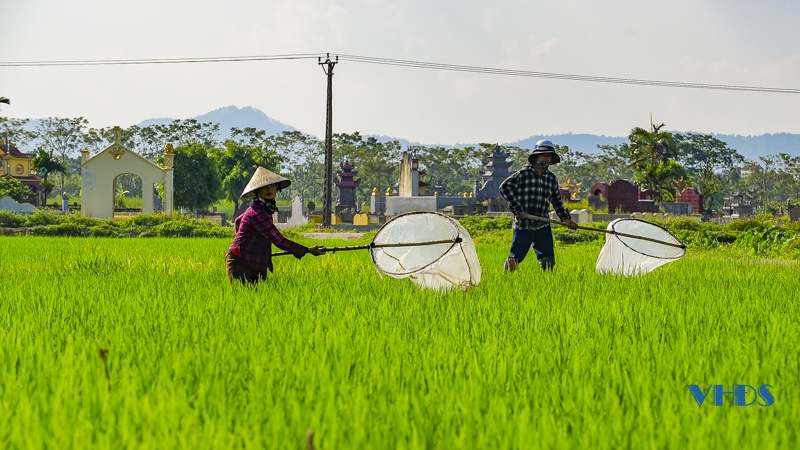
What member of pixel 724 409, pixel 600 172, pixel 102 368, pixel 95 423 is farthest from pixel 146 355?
pixel 600 172

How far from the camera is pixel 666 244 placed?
6.20 metres

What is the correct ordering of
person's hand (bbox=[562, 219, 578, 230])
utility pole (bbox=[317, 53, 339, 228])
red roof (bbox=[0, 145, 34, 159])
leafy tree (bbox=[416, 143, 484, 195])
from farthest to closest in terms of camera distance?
leafy tree (bbox=[416, 143, 484, 195]) < red roof (bbox=[0, 145, 34, 159]) < utility pole (bbox=[317, 53, 339, 228]) < person's hand (bbox=[562, 219, 578, 230])

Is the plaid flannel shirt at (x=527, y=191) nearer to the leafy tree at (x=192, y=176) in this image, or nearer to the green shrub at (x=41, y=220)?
the green shrub at (x=41, y=220)

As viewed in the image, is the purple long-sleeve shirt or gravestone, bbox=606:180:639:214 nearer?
the purple long-sleeve shirt

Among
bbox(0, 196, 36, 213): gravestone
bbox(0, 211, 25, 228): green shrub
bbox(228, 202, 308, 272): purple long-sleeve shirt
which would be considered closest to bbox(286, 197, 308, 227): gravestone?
bbox(0, 211, 25, 228): green shrub

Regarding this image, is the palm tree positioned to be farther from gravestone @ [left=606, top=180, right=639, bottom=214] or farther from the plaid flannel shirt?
the plaid flannel shirt

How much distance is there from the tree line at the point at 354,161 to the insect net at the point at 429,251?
1211 inches

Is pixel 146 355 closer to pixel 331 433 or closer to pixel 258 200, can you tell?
pixel 331 433

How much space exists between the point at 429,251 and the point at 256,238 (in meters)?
1.24

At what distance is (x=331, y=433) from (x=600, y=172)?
77127 millimetres

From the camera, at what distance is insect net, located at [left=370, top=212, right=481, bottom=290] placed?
4.95 m

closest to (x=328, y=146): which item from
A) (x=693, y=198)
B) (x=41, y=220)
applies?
(x=41, y=220)

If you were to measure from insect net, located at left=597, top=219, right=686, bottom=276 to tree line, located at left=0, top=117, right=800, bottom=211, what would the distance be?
30506 mm

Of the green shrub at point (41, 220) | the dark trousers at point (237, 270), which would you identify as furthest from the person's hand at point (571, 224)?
the green shrub at point (41, 220)
